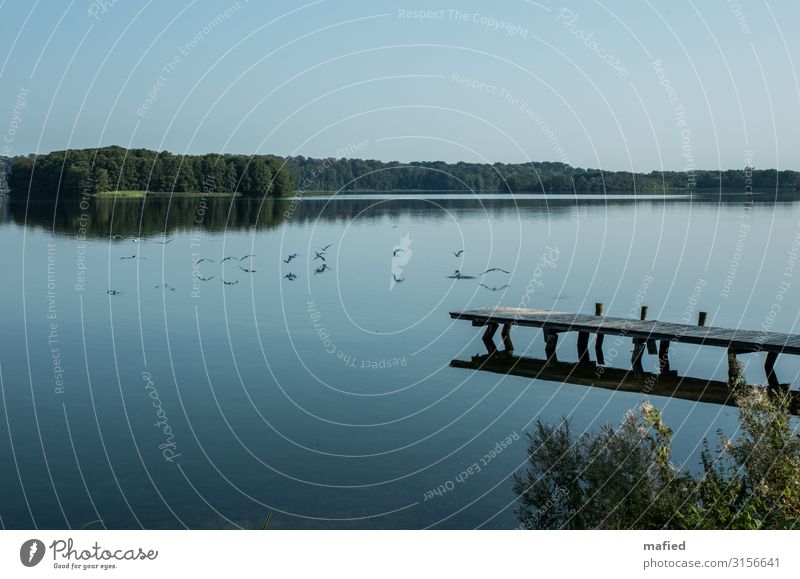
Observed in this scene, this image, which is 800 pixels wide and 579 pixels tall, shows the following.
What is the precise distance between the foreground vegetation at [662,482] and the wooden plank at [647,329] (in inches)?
700

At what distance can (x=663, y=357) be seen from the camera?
3697cm

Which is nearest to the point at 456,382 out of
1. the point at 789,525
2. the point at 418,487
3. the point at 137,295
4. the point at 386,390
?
the point at 386,390

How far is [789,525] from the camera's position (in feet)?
43.5

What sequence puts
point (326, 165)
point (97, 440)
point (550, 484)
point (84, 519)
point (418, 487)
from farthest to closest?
point (326, 165) → point (97, 440) → point (418, 487) → point (84, 519) → point (550, 484)

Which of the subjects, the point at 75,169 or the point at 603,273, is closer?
the point at 603,273

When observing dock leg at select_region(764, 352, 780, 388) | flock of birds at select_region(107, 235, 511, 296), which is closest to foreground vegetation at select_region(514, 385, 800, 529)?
dock leg at select_region(764, 352, 780, 388)

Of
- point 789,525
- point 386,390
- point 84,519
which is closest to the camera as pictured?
point 789,525

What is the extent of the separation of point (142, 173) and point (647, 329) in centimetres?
13761

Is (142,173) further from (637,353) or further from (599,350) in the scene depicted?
(637,353)

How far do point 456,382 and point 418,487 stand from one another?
11.3 metres

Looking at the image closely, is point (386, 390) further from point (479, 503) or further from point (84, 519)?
point (84, 519)

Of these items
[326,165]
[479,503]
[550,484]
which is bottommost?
[479,503]

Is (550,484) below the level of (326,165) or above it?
below

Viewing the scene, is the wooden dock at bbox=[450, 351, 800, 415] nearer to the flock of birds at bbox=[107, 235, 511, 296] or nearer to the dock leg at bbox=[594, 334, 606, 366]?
the dock leg at bbox=[594, 334, 606, 366]
